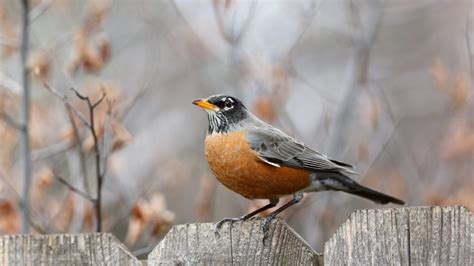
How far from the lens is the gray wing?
4409 mm

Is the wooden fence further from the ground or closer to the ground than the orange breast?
closer to the ground

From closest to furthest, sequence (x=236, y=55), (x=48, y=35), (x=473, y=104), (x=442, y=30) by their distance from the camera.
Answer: (x=236, y=55)
(x=473, y=104)
(x=48, y=35)
(x=442, y=30)

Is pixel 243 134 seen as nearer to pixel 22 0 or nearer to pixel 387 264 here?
pixel 22 0

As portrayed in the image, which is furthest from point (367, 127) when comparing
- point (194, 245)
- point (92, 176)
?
point (194, 245)

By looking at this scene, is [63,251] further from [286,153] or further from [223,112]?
[223,112]

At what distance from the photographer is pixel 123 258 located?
2.76 metres

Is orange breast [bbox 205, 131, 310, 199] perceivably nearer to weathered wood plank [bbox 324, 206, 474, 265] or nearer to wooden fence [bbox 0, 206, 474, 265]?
wooden fence [bbox 0, 206, 474, 265]

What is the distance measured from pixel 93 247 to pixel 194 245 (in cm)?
36

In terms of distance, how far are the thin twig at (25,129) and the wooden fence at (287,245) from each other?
4.36 ft

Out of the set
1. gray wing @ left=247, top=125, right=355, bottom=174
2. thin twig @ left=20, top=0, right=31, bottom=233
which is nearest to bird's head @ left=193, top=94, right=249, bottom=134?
gray wing @ left=247, top=125, right=355, bottom=174

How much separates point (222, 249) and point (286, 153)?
1751 mm

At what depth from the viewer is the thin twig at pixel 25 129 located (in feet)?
13.3

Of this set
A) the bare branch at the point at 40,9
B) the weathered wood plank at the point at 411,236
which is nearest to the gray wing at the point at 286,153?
the bare branch at the point at 40,9

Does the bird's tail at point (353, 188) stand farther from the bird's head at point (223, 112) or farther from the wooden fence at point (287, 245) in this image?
the wooden fence at point (287, 245)
